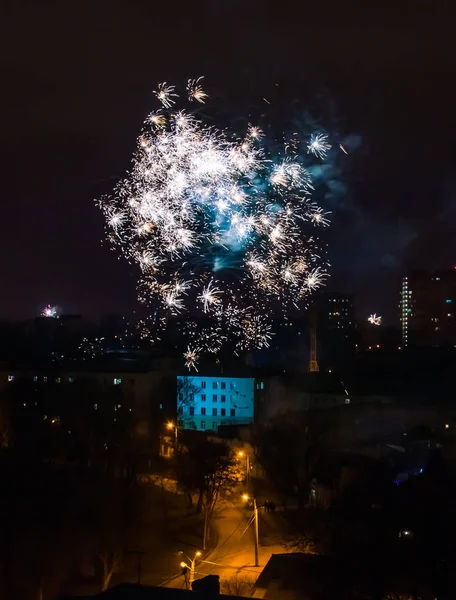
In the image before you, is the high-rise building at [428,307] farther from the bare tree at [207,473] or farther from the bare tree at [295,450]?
the bare tree at [207,473]

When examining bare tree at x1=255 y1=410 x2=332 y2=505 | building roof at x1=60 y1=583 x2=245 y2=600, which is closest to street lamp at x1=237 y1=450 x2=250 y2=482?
bare tree at x1=255 y1=410 x2=332 y2=505

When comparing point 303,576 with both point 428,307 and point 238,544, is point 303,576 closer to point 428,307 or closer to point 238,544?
point 238,544

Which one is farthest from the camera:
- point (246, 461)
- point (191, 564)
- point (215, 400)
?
point (215, 400)

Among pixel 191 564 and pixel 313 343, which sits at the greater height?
pixel 313 343

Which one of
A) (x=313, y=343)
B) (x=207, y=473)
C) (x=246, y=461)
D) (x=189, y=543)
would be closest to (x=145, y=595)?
(x=189, y=543)

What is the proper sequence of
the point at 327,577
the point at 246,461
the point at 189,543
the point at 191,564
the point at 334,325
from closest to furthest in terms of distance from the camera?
the point at 327,577
the point at 191,564
the point at 189,543
the point at 246,461
the point at 334,325

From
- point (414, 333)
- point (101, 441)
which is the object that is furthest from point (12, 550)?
point (414, 333)

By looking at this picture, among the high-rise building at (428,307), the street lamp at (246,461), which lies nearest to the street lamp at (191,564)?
the street lamp at (246,461)

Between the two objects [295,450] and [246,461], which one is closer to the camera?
[295,450]
